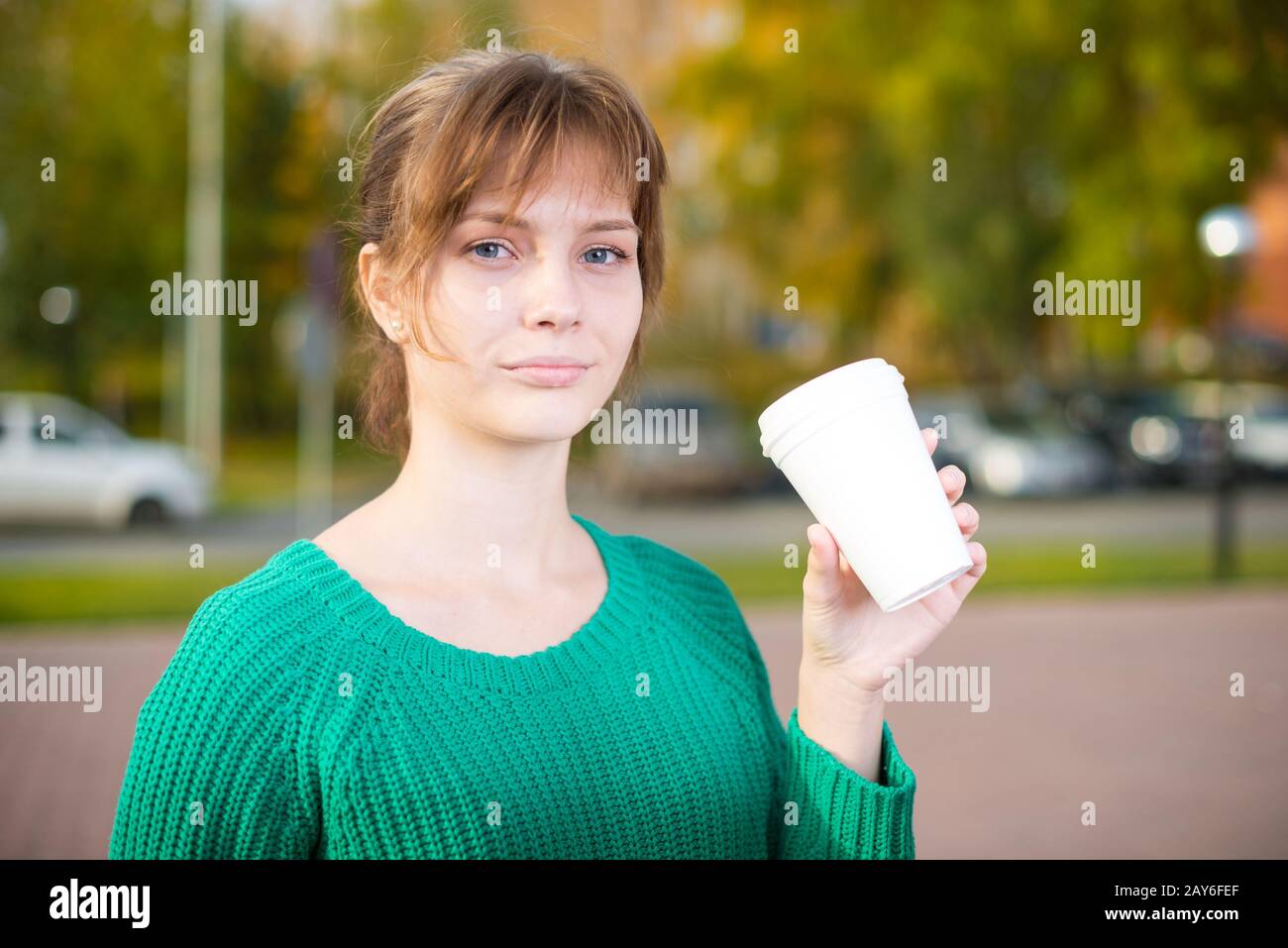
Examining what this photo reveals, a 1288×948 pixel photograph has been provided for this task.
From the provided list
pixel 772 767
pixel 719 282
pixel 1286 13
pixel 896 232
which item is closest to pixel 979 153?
pixel 896 232

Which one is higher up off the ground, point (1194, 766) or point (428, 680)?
point (428, 680)

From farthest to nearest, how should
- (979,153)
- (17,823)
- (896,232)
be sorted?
(896,232), (979,153), (17,823)

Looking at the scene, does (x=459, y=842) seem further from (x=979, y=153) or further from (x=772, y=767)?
(x=979, y=153)

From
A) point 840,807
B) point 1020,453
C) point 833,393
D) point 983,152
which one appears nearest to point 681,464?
point 1020,453

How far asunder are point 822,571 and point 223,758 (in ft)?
2.40

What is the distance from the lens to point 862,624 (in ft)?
5.40

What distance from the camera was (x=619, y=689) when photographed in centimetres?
171

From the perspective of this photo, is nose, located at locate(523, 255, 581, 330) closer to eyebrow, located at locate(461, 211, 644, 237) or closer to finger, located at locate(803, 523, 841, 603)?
eyebrow, located at locate(461, 211, 644, 237)

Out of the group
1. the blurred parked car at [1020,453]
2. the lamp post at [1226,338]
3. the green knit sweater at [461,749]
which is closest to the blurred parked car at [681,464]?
the blurred parked car at [1020,453]

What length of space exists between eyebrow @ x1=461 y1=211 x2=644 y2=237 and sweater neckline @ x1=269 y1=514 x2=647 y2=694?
464 mm

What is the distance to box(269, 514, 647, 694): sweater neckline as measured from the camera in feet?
5.23

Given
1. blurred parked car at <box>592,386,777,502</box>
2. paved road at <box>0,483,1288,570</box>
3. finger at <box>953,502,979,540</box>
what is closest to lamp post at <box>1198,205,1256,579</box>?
paved road at <box>0,483,1288,570</box>
